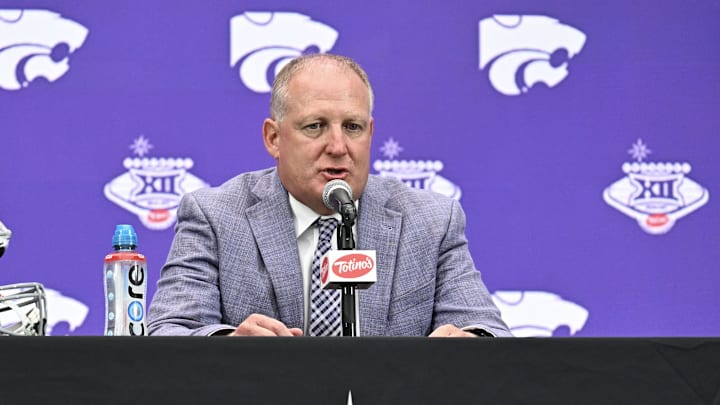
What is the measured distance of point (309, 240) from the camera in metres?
3.08

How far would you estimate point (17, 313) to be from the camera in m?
2.17

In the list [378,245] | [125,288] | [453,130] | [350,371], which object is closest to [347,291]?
[350,371]

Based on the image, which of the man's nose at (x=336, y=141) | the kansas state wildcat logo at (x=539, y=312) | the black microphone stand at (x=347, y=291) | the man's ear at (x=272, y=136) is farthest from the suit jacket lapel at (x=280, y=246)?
the kansas state wildcat logo at (x=539, y=312)

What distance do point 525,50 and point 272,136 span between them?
1.26 m

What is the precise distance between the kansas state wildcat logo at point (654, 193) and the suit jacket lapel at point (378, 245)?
1.22 m

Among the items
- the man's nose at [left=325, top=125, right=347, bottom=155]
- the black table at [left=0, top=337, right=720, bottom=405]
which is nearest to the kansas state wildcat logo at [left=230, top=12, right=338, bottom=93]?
the man's nose at [left=325, top=125, right=347, bottom=155]

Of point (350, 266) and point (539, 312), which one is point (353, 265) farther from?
point (539, 312)

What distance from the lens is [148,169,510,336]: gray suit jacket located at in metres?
2.92

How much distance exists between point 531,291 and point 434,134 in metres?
0.68

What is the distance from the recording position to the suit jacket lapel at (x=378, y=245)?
2949 mm

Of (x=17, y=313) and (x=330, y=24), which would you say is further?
(x=330, y=24)

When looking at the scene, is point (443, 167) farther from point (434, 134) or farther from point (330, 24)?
point (330, 24)

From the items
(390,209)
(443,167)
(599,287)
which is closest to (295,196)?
(390,209)

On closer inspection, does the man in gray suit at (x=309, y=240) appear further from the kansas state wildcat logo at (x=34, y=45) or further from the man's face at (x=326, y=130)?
the kansas state wildcat logo at (x=34, y=45)
